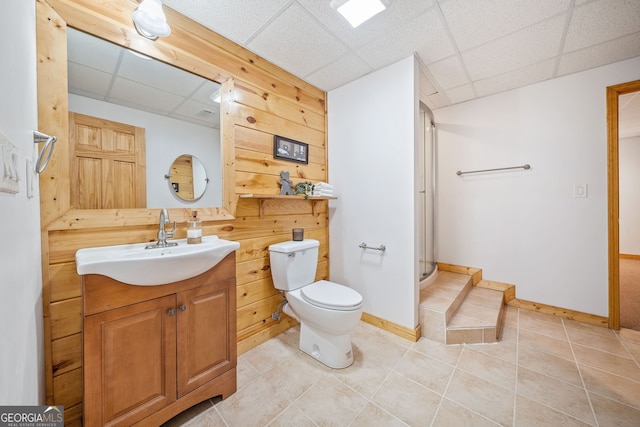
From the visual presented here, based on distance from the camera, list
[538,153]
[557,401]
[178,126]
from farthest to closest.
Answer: [538,153], [178,126], [557,401]

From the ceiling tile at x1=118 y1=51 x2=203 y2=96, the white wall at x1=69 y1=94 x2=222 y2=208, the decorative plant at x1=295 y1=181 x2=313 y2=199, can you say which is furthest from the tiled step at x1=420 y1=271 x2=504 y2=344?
the ceiling tile at x1=118 y1=51 x2=203 y2=96

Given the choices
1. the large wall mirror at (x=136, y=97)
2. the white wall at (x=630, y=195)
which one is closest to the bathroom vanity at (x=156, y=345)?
the large wall mirror at (x=136, y=97)

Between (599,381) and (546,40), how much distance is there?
2277mm

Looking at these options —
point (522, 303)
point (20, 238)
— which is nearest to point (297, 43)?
point (20, 238)

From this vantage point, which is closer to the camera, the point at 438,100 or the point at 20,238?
the point at 20,238

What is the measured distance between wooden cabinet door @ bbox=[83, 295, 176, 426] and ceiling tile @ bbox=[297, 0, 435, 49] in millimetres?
1804

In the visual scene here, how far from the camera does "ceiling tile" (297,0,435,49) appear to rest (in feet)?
4.58

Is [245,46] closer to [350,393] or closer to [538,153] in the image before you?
[350,393]

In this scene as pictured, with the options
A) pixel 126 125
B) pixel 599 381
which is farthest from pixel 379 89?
pixel 599 381

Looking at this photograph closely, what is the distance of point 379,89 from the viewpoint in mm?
2021

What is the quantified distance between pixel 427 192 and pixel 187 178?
2.26 m

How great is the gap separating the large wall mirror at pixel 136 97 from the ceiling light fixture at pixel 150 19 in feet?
0.43

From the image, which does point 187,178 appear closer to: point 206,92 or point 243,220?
point 243,220

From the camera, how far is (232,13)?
1443 millimetres
